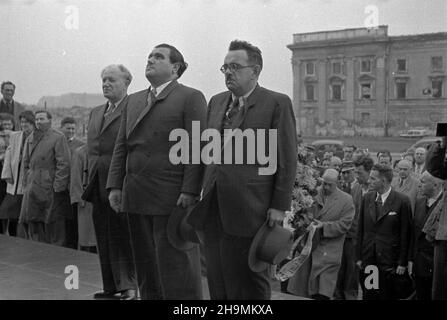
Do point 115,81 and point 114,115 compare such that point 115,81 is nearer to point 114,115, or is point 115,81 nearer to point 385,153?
point 114,115

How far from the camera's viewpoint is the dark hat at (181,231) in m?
3.39

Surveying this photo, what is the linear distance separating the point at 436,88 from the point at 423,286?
3.26 feet

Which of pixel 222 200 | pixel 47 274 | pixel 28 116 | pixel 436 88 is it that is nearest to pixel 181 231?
pixel 222 200

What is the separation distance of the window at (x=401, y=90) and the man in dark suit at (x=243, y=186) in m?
0.55

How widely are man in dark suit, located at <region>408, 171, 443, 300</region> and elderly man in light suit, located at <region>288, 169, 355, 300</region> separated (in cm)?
34

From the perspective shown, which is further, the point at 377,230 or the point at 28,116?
the point at 28,116

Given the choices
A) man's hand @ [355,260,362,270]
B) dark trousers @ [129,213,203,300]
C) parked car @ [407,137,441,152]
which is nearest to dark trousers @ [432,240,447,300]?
man's hand @ [355,260,362,270]

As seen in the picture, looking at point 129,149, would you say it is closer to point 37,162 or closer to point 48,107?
point 48,107

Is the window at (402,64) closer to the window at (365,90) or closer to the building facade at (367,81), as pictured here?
the building facade at (367,81)

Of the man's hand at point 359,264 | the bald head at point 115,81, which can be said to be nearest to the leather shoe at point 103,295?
the bald head at point 115,81

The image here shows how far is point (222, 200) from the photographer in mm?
3262

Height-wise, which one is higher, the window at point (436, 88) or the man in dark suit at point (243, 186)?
the window at point (436, 88)
